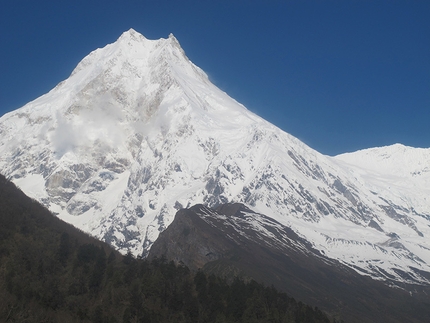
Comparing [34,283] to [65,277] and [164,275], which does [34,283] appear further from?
[164,275]

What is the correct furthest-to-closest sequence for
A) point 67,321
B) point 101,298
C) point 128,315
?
point 101,298 < point 128,315 < point 67,321

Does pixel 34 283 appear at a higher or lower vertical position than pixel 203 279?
lower

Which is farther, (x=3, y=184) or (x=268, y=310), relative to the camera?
(x=3, y=184)

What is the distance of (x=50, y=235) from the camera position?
156m

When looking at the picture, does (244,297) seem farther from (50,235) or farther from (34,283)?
(50,235)

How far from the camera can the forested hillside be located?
380ft

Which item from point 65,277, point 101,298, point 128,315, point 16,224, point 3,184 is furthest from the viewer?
point 3,184

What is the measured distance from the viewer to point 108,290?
128000 mm

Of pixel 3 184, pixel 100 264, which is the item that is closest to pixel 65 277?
pixel 100 264

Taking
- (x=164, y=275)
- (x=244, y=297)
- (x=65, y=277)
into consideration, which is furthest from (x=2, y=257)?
(x=244, y=297)

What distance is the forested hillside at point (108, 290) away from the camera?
115750mm

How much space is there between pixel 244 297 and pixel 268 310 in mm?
5297

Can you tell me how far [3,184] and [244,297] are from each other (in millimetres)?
87584

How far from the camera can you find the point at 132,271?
5468 inches
